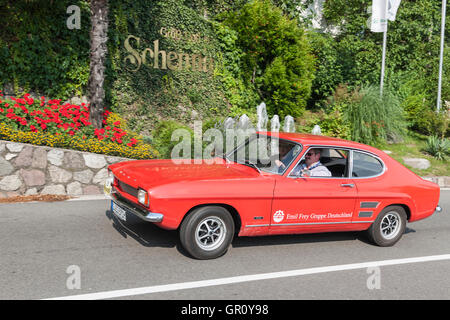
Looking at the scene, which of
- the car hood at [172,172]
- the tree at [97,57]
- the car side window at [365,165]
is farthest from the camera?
the tree at [97,57]

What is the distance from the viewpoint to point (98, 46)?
9984mm

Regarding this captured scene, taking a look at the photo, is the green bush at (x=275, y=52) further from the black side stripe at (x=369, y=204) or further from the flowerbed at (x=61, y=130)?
the black side stripe at (x=369, y=204)

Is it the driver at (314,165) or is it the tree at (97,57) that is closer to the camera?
the driver at (314,165)

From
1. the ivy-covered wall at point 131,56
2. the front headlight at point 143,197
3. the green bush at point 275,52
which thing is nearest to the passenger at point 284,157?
the front headlight at point 143,197

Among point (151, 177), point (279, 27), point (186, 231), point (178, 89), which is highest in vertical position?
point (279, 27)

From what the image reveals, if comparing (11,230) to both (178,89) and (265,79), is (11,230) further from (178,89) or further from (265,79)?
(265,79)

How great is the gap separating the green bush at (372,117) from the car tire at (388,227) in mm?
8565

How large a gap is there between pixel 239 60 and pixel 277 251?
11595 mm

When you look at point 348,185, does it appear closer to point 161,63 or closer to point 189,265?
point 189,265

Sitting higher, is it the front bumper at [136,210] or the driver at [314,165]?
the driver at [314,165]

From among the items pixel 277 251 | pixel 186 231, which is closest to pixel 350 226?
pixel 277 251

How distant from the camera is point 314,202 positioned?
5535mm

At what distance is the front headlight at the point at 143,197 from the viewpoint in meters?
4.81

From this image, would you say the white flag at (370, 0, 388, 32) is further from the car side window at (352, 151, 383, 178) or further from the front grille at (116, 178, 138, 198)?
the front grille at (116, 178, 138, 198)
